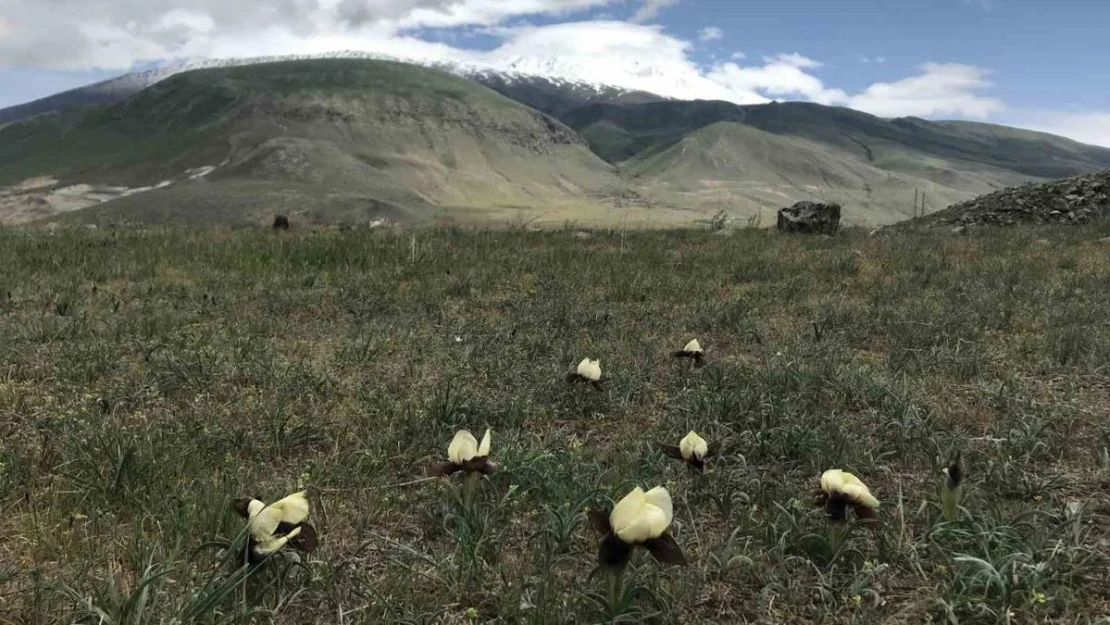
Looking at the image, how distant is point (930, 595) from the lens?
2.63 metres

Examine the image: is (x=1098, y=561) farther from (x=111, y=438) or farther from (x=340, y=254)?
(x=340, y=254)

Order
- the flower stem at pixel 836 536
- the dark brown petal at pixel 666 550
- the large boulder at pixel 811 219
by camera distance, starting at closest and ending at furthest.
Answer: the dark brown petal at pixel 666 550 < the flower stem at pixel 836 536 < the large boulder at pixel 811 219

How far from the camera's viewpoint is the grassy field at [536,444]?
260cm

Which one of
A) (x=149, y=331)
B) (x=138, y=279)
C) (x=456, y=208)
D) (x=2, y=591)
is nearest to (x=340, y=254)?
(x=138, y=279)

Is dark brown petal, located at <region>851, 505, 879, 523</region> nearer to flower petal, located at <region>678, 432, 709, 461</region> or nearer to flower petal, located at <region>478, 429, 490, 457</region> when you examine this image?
flower petal, located at <region>678, 432, 709, 461</region>

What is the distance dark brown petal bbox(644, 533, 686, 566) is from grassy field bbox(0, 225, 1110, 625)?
0.36 meters

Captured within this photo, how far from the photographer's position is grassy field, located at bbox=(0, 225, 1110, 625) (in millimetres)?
2598

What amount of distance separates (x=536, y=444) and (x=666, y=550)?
201 centimetres

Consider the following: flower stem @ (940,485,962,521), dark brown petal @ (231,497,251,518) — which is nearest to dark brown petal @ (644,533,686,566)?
dark brown petal @ (231,497,251,518)

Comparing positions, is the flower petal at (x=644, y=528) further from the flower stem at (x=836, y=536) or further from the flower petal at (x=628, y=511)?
the flower stem at (x=836, y=536)

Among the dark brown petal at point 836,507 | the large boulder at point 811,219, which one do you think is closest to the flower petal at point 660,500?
the dark brown petal at point 836,507

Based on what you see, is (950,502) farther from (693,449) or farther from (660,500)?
(660,500)

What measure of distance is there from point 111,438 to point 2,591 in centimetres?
128

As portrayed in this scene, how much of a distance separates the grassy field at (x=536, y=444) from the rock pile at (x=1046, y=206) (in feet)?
42.1
